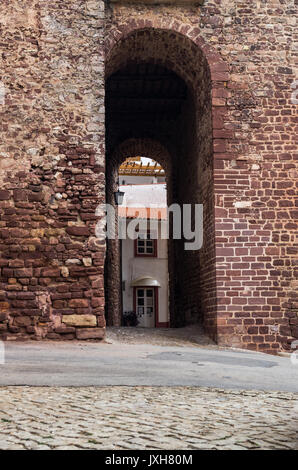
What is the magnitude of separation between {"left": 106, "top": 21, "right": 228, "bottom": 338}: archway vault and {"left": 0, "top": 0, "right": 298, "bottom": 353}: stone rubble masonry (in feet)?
0.28

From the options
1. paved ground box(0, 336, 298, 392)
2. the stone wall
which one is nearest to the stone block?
the stone wall

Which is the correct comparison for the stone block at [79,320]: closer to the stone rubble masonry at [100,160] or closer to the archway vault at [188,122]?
the stone rubble masonry at [100,160]

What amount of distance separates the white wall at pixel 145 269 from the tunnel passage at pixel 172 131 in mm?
9969

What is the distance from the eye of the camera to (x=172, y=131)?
14094 millimetres

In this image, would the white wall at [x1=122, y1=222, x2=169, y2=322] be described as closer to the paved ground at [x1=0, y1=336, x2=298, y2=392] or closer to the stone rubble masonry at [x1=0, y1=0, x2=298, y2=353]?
the stone rubble masonry at [x1=0, y1=0, x2=298, y2=353]

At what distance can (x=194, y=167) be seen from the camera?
11.2m

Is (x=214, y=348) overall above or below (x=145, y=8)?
below

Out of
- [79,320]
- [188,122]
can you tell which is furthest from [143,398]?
[188,122]

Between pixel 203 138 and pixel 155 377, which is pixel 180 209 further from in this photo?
pixel 155 377

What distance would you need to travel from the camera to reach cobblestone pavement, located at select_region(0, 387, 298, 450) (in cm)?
300

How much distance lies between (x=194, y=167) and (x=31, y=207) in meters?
3.82

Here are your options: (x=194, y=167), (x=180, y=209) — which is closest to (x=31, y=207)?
(x=194, y=167)

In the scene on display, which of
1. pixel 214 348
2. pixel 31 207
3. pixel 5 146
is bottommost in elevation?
pixel 214 348

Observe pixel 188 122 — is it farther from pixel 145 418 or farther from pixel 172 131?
pixel 145 418
